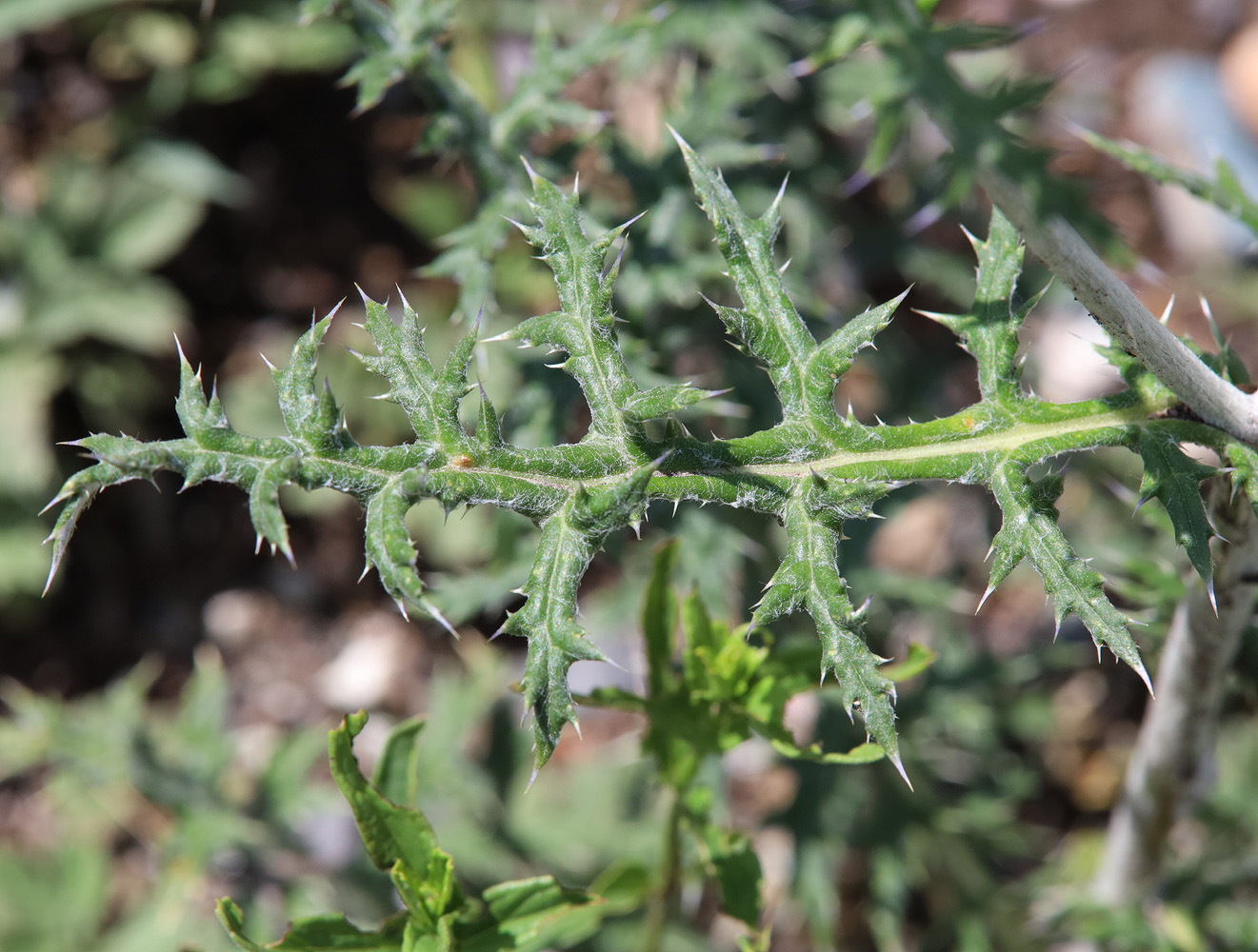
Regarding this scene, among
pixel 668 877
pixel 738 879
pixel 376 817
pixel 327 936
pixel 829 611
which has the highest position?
pixel 829 611

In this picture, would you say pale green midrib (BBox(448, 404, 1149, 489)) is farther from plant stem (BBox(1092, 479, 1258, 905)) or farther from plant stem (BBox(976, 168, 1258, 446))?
plant stem (BBox(1092, 479, 1258, 905))

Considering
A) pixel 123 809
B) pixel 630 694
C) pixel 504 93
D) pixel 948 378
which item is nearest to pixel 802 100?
pixel 948 378

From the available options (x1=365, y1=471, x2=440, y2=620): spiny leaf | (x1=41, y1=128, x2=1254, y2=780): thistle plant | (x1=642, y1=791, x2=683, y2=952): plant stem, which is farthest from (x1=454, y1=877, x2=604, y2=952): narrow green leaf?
(x1=365, y1=471, x2=440, y2=620): spiny leaf

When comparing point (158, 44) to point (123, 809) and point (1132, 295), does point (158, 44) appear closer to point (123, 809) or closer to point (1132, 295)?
point (123, 809)

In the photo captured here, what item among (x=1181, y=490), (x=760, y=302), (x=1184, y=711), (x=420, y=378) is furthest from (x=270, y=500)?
(x=1184, y=711)

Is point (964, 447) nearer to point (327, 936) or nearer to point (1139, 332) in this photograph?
point (1139, 332)

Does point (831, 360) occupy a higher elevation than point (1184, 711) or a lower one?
higher
